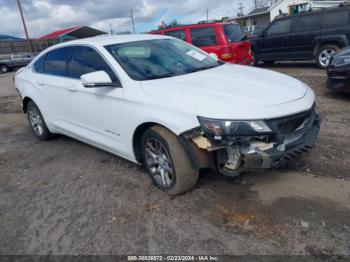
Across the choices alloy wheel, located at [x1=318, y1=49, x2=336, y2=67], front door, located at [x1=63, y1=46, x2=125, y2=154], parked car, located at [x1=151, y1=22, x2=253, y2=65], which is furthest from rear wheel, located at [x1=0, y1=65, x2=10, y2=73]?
front door, located at [x1=63, y1=46, x2=125, y2=154]

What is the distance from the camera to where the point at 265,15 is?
41.2 m

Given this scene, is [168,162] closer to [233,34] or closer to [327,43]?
[233,34]

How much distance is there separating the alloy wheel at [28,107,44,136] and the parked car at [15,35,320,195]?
2.56 feet

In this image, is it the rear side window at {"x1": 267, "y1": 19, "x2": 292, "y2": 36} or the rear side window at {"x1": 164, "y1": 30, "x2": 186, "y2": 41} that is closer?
the rear side window at {"x1": 164, "y1": 30, "x2": 186, "y2": 41}

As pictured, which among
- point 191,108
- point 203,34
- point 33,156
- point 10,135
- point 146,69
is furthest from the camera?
point 203,34

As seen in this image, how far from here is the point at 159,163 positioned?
3367 millimetres

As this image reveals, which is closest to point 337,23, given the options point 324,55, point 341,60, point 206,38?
point 324,55

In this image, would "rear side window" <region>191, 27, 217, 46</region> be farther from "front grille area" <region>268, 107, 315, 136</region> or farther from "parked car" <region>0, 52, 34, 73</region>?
"parked car" <region>0, 52, 34, 73</region>

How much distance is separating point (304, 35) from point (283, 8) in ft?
95.8

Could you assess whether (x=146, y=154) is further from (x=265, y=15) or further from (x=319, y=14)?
(x=265, y=15)

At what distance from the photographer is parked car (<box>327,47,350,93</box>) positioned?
228 inches

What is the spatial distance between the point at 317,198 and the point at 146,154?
1794mm

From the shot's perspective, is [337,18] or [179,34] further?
[179,34]

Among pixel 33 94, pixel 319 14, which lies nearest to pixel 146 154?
pixel 33 94
